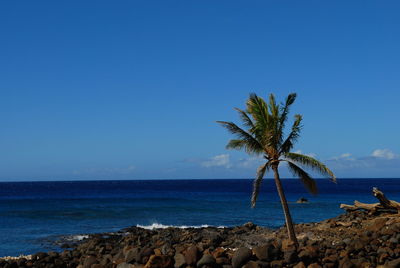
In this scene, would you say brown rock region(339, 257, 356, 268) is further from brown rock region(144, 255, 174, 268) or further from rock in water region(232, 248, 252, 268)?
brown rock region(144, 255, 174, 268)

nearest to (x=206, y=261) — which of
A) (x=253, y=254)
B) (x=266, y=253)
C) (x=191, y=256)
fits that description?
(x=191, y=256)

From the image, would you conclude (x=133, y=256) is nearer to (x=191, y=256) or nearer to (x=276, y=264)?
(x=191, y=256)

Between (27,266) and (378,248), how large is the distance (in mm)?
16508

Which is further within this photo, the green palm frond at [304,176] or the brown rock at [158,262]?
the green palm frond at [304,176]

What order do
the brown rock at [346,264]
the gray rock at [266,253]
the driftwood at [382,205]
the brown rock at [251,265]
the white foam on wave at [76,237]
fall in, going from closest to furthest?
the brown rock at [251,265] < the gray rock at [266,253] < the brown rock at [346,264] < the driftwood at [382,205] < the white foam on wave at [76,237]

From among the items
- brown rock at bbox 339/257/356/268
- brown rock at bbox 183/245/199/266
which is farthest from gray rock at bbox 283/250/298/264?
brown rock at bbox 183/245/199/266

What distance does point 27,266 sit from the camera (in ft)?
69.9

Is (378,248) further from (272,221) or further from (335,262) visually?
(272,221)

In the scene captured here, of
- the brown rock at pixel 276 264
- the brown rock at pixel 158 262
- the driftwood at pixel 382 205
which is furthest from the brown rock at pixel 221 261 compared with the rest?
the driftwood at pixel 382 205

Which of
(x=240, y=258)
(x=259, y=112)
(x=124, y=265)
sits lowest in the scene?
(x=124, y=265)

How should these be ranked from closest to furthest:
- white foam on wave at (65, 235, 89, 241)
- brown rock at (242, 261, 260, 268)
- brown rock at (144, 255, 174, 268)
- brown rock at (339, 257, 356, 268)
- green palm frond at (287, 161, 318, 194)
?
brown rock at (242, 261, 260, 268)
brown rock at (144, 255, 174, 268)
brown rock at (339, 257, 356, 268)
green palm frond at (287, 161, 318, 194)
white foam on wave at (65, 235, 89, 241)

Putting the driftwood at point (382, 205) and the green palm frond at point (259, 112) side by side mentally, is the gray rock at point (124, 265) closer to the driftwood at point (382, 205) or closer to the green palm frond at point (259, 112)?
the green palm frond at point (259, 112)

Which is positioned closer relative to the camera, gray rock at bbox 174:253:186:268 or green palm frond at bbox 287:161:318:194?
gray rock at bbox 174:253:186:268

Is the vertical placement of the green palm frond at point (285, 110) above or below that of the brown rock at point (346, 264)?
above
